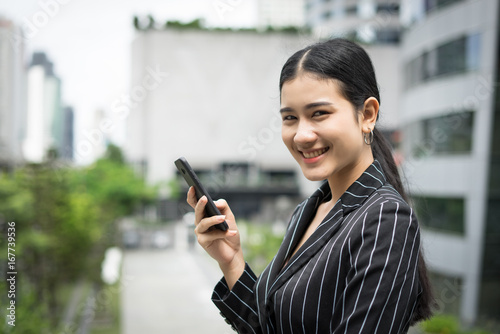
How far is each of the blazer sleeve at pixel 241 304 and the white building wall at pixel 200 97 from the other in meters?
22.5

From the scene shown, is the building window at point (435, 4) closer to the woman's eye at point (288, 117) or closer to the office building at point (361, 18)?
the woman's eye at point (288, 117)

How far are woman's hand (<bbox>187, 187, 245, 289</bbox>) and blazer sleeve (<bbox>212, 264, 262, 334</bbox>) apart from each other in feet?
0.06

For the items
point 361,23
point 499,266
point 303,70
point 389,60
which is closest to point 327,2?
point 361,23

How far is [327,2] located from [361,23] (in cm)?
334

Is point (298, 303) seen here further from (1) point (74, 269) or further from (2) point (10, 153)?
(1) point (74, 269)

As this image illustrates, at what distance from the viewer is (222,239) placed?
1.02 m

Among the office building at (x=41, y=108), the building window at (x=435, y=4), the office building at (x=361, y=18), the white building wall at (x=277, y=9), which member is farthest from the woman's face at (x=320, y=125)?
the white building wall at (x=277, y=9)

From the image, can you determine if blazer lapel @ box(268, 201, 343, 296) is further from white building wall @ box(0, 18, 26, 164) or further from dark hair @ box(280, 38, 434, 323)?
white building wall @ box(0, 18, 26, 164)

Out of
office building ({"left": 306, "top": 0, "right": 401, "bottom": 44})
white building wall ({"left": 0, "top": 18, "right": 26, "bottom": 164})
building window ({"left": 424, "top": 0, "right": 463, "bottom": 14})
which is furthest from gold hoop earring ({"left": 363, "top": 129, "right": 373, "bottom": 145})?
office building ({"left": 306, "top": 0, "right": 401, "bottom": 44})

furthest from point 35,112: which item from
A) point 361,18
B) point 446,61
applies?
point 361,18

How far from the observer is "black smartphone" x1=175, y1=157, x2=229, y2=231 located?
0.91 meters

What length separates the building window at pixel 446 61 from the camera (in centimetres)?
759

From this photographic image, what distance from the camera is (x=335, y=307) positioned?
0.78 metres

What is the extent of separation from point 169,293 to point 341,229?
13.9 m
